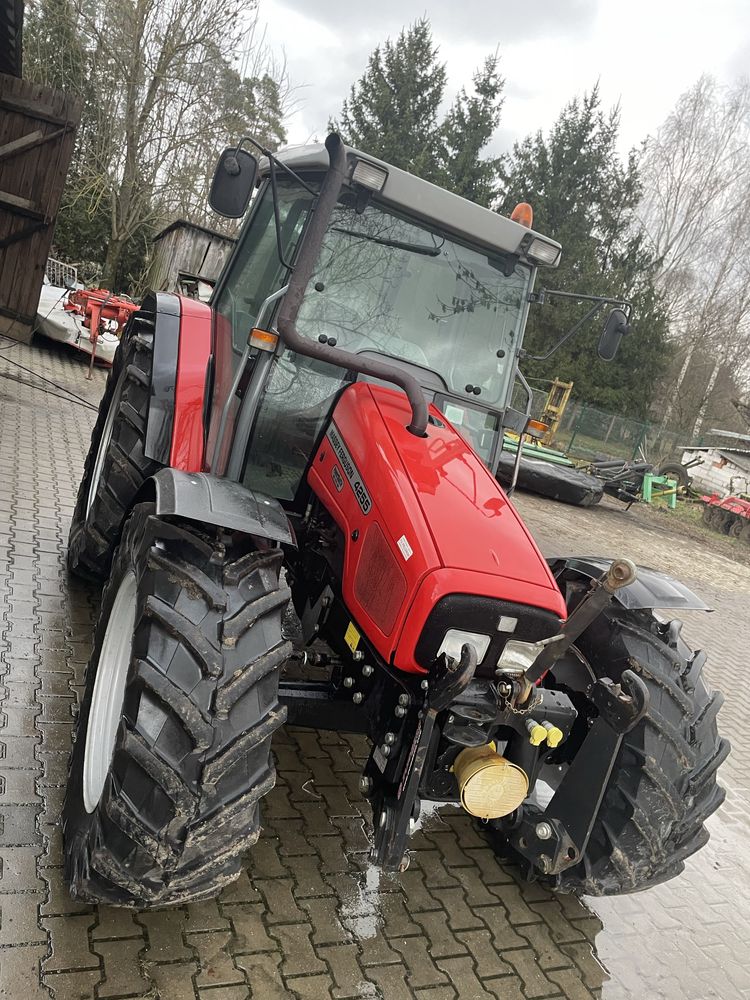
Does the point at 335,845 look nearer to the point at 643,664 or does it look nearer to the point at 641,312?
the point at 643,664

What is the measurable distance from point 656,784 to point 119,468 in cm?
261

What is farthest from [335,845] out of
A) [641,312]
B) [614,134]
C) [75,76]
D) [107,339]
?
[614,134]

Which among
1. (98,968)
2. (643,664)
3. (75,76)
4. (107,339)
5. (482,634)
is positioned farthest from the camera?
(75,76)

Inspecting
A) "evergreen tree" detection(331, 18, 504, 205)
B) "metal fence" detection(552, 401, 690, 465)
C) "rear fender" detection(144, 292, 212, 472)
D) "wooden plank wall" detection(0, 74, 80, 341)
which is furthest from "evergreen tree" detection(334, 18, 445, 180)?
"rear fender" detection(144, 292, 212, 472)

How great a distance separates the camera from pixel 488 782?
234 centimetres

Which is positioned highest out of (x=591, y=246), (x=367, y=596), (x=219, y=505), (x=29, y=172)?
(x=591, y=246)

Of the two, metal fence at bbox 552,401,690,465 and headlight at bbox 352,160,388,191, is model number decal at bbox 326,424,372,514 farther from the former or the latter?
metal fence at bbox 552,401,690,465

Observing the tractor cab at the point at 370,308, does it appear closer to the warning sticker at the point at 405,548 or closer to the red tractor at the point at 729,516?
the warning sticker at the point at 405,548

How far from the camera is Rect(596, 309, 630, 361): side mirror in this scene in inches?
141

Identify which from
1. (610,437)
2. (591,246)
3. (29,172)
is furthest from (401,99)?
(29,172)

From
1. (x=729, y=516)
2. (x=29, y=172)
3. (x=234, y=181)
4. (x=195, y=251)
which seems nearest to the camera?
(x=234, y=181)

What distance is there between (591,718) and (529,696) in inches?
24.8

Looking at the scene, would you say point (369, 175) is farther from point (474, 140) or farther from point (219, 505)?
point (474, 140)

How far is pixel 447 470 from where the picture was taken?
2691 millimetres
